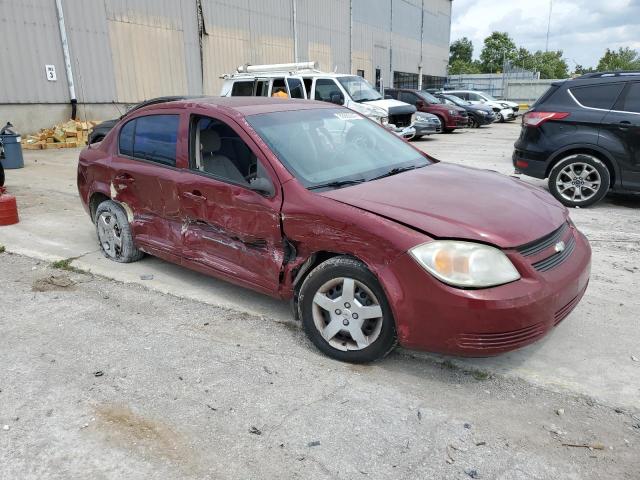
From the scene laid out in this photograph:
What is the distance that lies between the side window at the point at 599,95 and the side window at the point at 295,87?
6715 mm

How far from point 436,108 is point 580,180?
41.7 ft

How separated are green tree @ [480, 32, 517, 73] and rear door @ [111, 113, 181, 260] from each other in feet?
296

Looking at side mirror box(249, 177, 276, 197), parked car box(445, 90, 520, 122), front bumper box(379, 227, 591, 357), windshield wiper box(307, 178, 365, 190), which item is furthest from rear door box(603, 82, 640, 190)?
parked car box(445, 90, 520, 122)

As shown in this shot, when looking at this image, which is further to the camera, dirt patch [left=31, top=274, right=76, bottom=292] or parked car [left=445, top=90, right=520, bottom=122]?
parked car [left=445, top=90, right=520, bottom=122]

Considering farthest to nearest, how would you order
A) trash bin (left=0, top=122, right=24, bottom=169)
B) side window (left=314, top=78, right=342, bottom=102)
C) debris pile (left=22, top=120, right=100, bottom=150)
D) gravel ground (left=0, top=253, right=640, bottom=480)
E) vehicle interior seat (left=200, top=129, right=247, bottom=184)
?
1. debris pile (left=22, top=120, right=100, bottom=150)
2. side window (left=314, top=78, right=342, bottom=102)
3. trash bin (left=0, top=122, right=24, bottom=169)
4. vehicle interior seat (left=200, top=129, right=247, bottom=184)
5. gravel ground (left=0, top=253, right=640, bottom=480)

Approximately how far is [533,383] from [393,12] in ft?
118

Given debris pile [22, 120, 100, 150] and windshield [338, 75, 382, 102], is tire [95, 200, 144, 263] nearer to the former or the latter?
windshield [338, 75, 382, 102]

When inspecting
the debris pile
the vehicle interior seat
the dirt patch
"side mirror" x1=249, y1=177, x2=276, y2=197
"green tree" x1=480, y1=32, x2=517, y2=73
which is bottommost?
the dirt patch

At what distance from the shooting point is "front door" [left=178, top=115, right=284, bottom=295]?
11.6 ft

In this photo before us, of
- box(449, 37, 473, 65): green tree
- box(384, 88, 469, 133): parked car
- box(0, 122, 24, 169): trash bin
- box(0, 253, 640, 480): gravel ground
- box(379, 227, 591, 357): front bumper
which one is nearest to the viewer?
box(0, 253, 640, 480): gravel ground

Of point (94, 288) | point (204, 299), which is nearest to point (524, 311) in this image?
point (204, 299)

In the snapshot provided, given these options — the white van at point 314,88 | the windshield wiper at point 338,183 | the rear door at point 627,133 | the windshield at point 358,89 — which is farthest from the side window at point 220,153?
the windshield at point 358,89

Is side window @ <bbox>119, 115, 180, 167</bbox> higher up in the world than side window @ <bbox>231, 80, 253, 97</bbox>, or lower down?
lower down

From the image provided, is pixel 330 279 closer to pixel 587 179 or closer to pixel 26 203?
pixel 587 179
